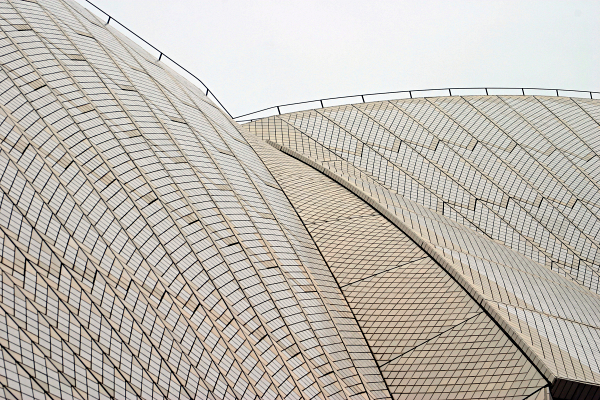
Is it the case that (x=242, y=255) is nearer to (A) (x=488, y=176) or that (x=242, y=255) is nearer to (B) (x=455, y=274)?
(B) (x=455, y=274)

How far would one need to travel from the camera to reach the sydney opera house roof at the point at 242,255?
2616cm

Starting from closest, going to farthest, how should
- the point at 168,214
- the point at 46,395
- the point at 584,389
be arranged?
the point at 46,395
the point at 584,389
the point at 168,214

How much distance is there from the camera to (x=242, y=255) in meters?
32.9

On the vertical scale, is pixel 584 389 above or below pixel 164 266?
above

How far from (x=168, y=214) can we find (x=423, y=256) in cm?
1649

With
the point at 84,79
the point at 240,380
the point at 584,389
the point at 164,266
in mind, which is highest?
the point at 84,79

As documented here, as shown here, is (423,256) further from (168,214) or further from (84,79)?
(84,79)

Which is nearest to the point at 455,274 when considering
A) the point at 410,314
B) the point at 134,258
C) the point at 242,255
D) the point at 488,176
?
the point at 410,314

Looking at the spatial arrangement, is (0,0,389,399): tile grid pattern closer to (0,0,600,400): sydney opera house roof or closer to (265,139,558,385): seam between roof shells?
(0,0,600,400): sydney opera house roof

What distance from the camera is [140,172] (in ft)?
107

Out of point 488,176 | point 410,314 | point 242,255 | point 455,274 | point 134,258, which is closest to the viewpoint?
point 134,258

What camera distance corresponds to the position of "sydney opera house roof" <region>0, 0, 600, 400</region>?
1030 inches

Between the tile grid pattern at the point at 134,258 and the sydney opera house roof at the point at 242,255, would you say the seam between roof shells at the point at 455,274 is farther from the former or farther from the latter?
the tile grid pattern at the point at 134,258

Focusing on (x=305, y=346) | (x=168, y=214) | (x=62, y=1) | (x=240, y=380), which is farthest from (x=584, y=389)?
(x=62, y=1)
